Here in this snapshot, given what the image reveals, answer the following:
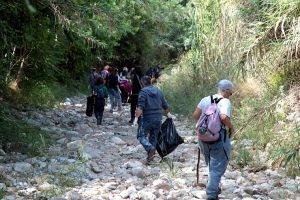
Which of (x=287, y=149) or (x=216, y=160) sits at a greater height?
(x=287, y=149)

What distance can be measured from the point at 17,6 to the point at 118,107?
769 cm

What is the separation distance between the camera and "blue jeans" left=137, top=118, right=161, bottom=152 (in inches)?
290

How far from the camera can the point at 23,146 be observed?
24.7ft

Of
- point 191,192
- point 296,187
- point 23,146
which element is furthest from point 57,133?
point 296,187

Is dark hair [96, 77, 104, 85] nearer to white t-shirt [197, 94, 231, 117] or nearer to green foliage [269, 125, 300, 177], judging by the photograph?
green foliage [269, 125, 300, 177]

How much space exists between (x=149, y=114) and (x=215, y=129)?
2.54 meters

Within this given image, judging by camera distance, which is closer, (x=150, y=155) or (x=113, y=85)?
(x=150, y=155)

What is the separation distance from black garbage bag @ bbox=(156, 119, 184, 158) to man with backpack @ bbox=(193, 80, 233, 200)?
81.3 inches

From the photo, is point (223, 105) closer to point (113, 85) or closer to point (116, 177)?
point (116, 177)

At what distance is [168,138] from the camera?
736 centimetres

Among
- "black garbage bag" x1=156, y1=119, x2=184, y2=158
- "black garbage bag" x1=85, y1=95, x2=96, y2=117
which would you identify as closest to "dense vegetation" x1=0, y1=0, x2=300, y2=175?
"black garbage bag" x1=156, y1=119, x2=184, y2=158

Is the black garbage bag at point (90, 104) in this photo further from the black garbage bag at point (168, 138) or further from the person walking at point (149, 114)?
the black garbage bag at point (168, 138)


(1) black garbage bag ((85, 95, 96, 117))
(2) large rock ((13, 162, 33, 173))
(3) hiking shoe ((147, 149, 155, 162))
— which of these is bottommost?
(2) large rock ((13, 162, 33, 173))

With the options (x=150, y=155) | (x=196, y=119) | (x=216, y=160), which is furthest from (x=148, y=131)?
(x=216, y=160)
